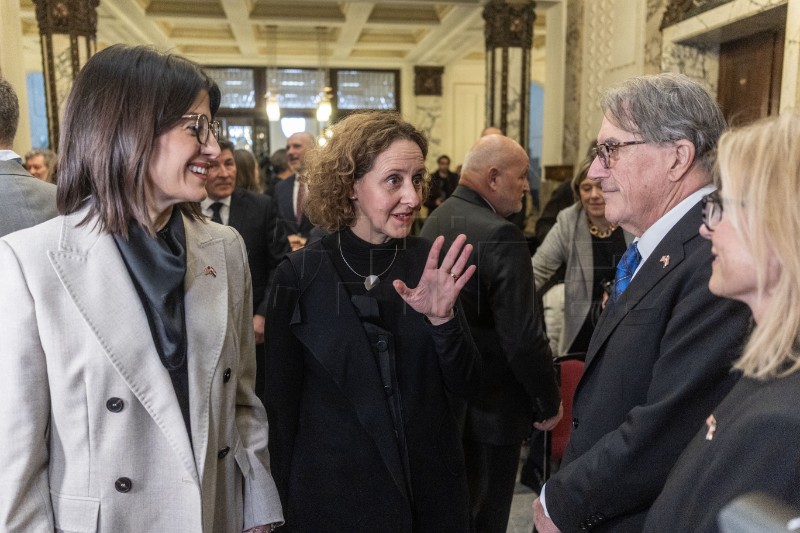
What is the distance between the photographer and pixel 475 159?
280 centimetres

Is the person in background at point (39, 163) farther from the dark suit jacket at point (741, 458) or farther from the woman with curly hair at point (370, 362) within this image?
the dark suit jacket at point (741, 458)

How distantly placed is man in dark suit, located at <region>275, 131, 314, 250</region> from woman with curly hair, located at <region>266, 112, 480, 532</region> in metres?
2.34

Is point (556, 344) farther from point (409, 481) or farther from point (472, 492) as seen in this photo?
point (409, 481)

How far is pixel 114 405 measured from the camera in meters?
1.30

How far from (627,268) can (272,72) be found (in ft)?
48.4

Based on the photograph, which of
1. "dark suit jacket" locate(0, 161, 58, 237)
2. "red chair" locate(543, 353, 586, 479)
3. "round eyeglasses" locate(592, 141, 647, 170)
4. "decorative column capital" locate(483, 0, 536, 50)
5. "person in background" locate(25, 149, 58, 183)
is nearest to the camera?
"round eyeglasses" locate(592, 141, 647, 170)

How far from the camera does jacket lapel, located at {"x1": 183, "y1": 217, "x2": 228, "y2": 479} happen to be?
140 centimetres

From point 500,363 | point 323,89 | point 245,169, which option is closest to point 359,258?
point 500,363

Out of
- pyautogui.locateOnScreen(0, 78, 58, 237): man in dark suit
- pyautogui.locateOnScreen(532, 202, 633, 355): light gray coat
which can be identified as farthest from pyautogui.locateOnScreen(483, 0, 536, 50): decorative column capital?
pyautogui.locateOnScreen(0, 78, 58, 237): man in dark suit

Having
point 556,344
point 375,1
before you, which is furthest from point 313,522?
point 375,1

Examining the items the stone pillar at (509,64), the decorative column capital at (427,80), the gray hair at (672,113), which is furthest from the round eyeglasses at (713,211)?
the decorative column capital at (427,80)

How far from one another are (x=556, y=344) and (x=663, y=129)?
260 cm

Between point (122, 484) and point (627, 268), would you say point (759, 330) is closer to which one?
point (627, 268)

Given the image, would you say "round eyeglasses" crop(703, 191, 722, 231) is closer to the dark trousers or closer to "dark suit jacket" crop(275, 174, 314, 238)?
the dark trousers
